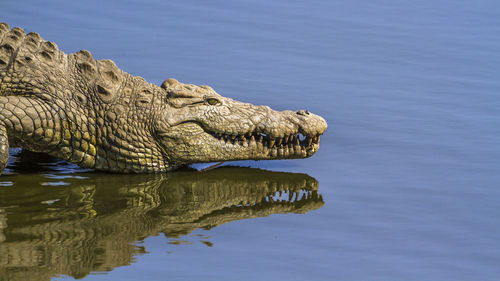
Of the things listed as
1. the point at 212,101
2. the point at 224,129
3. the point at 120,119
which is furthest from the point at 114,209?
the point at 212,101

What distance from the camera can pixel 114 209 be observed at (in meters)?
6.38

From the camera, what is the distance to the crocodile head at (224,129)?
7180 mm

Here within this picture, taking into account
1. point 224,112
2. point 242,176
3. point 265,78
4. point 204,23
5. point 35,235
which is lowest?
point 35,235

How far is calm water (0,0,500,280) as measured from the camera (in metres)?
5.71

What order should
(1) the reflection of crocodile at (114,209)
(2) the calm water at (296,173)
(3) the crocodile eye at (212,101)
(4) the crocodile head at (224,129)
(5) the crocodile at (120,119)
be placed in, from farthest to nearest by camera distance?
(3) the crocodile eye at (212,101) < (4) the crocodile head at (224,129) < (5) the crocodile at (120,119) < (2) the calm water at (296,173) < (1) the reflection of crocodile at (114,209)

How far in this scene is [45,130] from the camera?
6.91 metres

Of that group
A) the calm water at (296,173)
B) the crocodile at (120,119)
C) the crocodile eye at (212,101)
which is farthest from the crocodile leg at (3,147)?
the crocodile eye at (212,101)

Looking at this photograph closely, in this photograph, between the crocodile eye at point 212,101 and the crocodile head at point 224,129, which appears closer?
the crocodile head at point 224,129

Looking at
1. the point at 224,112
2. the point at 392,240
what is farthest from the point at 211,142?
the point at 392,240

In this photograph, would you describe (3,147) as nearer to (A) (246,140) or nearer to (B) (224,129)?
(B) (224,129)

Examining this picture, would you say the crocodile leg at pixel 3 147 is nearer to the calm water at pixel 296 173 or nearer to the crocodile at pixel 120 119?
the crocodile at pixel 120 119

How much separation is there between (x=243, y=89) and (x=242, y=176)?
7.91 ft

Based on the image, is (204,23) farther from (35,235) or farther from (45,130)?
(35,235)

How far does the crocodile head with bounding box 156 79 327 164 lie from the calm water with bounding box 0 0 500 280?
222 millimetres
